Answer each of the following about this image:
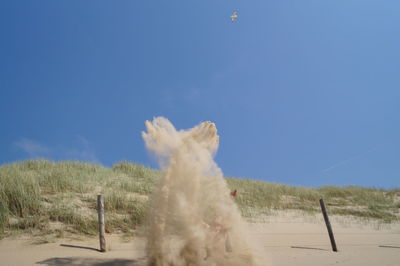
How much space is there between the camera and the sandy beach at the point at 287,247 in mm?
10820

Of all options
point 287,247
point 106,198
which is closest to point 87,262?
point 106,198

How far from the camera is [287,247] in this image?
47.6ft

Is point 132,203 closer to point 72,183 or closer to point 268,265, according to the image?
point 72,183

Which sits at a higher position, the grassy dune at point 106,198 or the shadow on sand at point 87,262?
the grassy dune at point 106,198

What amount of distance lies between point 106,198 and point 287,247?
26.8 ft

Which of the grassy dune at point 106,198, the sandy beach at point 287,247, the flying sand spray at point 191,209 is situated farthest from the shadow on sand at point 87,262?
the grassy dune at point 106,198

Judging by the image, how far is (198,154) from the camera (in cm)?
895

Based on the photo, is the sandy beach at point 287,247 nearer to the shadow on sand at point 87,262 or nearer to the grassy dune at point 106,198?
the shadow on sand at point 87,262

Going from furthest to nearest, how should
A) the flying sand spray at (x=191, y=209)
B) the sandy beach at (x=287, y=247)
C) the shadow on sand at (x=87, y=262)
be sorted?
the sandy beach at (x=287, y=247), the shadow on sand at (x=87, y=262), the flying sand spray at (x=191, y=209)

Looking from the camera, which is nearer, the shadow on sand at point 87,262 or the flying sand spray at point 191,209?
the flying sand spray at point 191,209

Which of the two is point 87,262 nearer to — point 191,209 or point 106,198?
point 191,209

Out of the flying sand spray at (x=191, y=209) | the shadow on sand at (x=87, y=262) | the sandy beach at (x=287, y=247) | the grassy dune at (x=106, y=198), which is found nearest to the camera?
the flying sand spray at (x=191, y=209)

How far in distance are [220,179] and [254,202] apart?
12.2 metres

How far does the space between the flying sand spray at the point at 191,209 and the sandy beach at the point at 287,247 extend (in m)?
0.93
